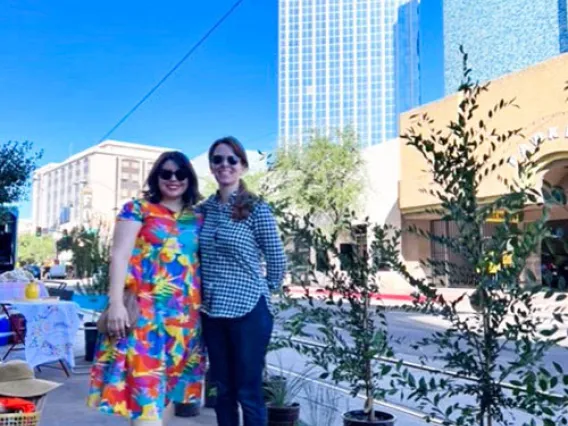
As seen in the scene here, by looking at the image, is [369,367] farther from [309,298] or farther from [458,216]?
[458,216]

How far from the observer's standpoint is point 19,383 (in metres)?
2.64

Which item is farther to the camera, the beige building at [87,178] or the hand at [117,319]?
the beige building at [87,178]

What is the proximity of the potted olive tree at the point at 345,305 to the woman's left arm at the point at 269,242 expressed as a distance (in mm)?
389

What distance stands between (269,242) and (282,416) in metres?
1.56

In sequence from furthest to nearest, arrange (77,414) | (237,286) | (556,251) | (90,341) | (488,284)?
(90,341) → (77,414) → (237,286) → (488,284) → (556,251)

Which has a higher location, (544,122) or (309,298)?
(544,122)

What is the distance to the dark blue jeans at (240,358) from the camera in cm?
259

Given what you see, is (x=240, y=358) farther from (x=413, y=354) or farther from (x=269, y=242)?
(x=413, y=354)

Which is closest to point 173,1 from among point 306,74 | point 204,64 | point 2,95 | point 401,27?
point 204,64

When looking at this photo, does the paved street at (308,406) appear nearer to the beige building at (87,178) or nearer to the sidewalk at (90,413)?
the sidewalk at (90,413)

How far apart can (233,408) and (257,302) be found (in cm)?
55

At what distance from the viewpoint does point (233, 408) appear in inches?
108

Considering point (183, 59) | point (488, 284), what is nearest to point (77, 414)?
point (488, 284)

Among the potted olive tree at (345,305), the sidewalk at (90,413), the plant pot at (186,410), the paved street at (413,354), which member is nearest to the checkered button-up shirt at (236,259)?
the potted olive tree at (345,305)
